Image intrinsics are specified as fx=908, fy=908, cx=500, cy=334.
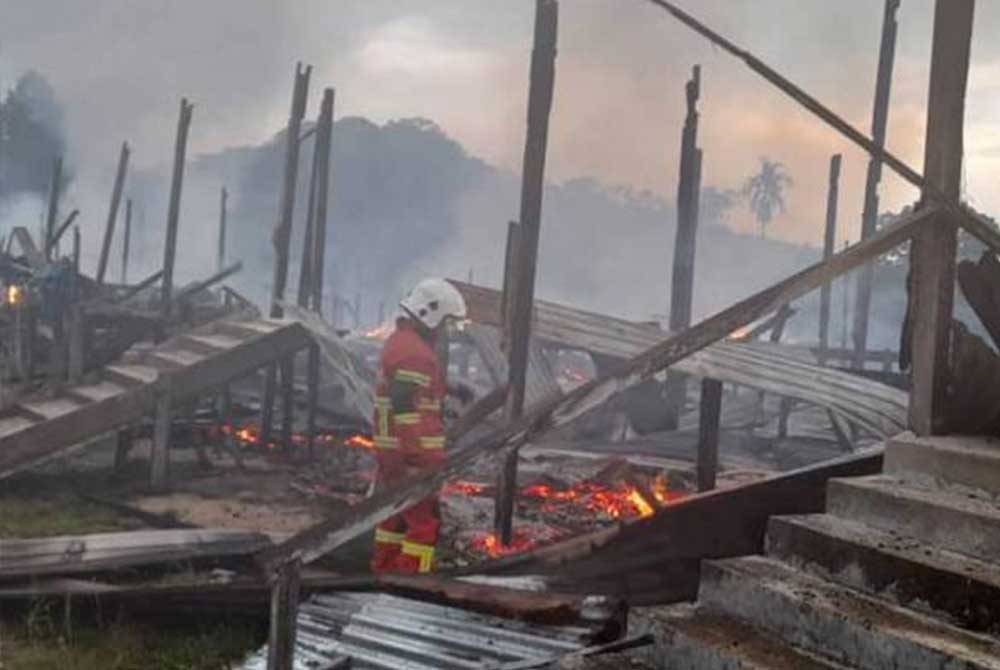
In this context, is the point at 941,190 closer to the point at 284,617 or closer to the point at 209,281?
the point at 284,617

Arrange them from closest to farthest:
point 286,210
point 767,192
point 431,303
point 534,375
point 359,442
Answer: point 431,303
point 534,375
point 286,210
point 359,442
point 767,192

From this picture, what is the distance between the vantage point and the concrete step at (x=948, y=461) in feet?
12.4

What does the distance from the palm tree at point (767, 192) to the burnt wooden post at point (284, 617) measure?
86.0m

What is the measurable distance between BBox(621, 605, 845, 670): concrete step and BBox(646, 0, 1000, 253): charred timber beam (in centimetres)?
217

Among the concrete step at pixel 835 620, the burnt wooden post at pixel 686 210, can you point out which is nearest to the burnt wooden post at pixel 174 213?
the burnt wooden post at pixel 686 210

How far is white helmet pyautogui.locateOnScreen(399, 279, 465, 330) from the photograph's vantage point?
7094mm

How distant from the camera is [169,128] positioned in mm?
78062

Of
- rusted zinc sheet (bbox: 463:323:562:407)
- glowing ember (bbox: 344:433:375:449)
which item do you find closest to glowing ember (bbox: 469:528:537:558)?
rusted zinc sheet (bbox: 463:323:562:407)

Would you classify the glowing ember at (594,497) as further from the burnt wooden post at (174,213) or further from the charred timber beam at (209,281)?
the burnt wooden post at (174,213)

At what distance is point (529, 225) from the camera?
802 cm

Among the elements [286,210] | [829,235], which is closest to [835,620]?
[286,210]

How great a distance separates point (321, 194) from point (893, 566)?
1267 cm

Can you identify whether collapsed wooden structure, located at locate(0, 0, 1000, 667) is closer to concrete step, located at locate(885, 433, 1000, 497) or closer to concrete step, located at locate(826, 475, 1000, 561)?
concrete step, located at locate(885, 433, 1000, 497)

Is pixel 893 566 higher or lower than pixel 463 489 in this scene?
higher
